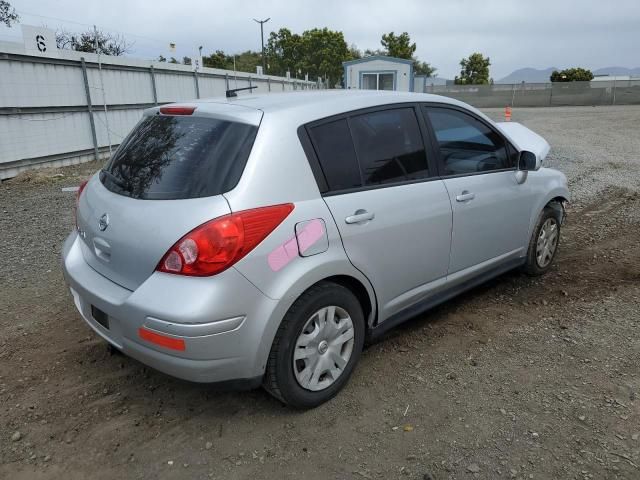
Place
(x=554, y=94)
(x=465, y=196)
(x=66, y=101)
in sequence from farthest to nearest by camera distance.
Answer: (x=554, y=94) < (x=66, y=101) < (x=465, y=196)

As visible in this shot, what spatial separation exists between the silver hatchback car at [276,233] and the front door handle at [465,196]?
0.02 metres

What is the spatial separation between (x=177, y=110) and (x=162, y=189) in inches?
24.7

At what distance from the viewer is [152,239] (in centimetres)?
238

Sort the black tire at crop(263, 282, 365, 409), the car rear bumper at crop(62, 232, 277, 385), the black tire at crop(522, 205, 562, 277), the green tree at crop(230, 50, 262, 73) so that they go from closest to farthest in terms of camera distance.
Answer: the car rear bumper at crop(62, 232, 277, 385) < the black tire at crop(263, 282, 365, 409) < the black tire at crop(522, 205, 562, 277) < the green tree at crop(230, 50, 262, 73)

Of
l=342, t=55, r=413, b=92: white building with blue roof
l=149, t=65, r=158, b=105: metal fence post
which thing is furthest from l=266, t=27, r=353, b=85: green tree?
l=149, t=65, r=158, b=105: metal fence post

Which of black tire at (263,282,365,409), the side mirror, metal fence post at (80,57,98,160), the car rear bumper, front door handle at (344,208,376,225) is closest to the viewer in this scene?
the car rear bumper

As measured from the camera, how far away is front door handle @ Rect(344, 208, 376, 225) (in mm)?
2696

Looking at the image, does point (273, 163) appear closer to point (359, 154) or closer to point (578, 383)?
point (359, 154)

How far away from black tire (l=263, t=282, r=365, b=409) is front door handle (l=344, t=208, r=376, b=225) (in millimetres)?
356

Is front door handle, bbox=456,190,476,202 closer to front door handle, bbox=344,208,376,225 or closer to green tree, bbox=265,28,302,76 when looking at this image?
front door handle, bbox=344,208,376,225

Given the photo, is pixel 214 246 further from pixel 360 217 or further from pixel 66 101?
pixel 66 101

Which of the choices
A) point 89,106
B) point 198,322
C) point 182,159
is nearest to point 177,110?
point 182,159

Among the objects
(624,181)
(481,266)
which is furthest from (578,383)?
(624,181)

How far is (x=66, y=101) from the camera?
1070cm
